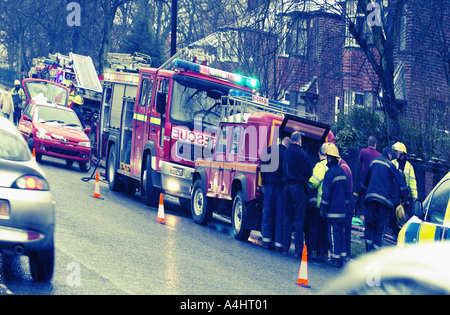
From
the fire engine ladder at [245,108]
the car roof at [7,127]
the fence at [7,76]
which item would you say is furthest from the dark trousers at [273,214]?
the fence at [7,76]

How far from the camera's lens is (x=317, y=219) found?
504 inches

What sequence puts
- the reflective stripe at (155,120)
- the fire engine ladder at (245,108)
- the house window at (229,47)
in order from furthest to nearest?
the house window at (229,47) → the reflective stripe at (155,120) → the fire engine ladder at (245,108)

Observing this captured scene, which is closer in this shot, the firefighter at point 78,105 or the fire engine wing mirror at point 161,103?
the fire engine wing mirror at point 161,103

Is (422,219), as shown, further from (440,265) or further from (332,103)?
(332,103)

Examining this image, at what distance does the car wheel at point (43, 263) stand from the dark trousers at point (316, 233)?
18.9 feet

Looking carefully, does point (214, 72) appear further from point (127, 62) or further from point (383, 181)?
point (127, 62)

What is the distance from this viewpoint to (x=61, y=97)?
30.1 meters

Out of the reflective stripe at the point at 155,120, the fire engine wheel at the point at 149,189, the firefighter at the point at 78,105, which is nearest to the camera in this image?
the reflective stripe at the point at 155,120

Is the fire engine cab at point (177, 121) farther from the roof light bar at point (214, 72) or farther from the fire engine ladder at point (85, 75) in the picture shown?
the fire engine ladder at point (85, 75)

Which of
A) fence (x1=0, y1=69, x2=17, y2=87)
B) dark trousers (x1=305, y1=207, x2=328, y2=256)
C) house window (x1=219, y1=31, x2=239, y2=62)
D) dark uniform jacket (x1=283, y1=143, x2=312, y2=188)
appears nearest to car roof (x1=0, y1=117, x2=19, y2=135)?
dark uniform jacket (x1=283, y1=143, x2=312, y2=188)

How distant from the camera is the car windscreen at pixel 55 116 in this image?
2327 centimetres

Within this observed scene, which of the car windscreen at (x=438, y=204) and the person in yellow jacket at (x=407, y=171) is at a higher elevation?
the person in yellow jacket at (x=407, y=171)
